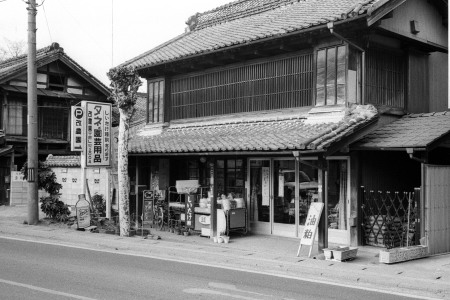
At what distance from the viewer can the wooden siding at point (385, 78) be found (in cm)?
1455

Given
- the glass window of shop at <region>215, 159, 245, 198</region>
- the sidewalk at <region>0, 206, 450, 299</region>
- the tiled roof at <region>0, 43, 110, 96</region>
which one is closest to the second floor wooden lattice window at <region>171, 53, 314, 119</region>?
the glass window of shop at <region>215, 159, 245, 198</region>

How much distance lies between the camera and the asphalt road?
839cm

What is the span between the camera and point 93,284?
904 cm

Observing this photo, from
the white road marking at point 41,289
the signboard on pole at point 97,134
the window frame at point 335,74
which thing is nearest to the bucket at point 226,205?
the window frame at point 335,74

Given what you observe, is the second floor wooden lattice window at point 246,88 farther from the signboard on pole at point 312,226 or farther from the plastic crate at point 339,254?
the plastic crate at point 339,254

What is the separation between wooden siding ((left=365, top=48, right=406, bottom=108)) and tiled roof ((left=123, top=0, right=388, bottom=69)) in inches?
68.9

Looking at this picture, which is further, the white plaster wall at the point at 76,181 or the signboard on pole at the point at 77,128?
the white plaster wall at the point at 76,181

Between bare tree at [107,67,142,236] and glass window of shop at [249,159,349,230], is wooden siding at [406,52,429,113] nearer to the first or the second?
glass window of shop at [249,159,349,230]

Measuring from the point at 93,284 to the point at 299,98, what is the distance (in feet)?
29.3

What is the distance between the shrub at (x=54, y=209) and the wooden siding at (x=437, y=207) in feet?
43.6

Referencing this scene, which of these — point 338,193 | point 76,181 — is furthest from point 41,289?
point 76,181

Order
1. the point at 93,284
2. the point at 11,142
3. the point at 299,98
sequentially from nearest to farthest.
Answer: the point at 93,284
the point at 299,98
the point at 11,142

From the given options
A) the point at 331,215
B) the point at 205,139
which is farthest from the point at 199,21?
the point at 331,215

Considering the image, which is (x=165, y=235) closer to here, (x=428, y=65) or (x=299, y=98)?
(x=299, y=98)
